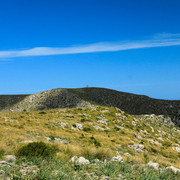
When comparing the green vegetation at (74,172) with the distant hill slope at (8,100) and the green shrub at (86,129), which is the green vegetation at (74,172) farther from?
the distant hill slope at (8,100)

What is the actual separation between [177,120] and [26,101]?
6349 centimetres

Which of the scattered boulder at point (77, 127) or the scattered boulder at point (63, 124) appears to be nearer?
the scattered boulder at point (63, 124)

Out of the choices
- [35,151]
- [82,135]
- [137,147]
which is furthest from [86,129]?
[35,151]

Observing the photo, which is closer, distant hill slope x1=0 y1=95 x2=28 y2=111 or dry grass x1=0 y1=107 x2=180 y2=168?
dry grass x1=0 y1=107 x2=180 y2=168

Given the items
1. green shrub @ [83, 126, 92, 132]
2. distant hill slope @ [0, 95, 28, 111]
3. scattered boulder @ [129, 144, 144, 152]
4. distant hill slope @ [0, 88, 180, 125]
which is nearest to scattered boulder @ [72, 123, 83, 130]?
green shrub @ [83, 126, 92, 132]

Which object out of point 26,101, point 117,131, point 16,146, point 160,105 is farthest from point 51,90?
point 16,146

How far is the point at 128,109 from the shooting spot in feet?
264

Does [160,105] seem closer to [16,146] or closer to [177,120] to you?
[177,120]

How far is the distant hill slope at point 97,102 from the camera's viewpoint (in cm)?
7494

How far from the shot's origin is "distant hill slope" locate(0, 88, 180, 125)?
74.9m

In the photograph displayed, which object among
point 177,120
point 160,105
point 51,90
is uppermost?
point 51,90

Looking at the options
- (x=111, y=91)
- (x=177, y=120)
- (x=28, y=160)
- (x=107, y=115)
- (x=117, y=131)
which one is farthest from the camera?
(x=111, y=91)

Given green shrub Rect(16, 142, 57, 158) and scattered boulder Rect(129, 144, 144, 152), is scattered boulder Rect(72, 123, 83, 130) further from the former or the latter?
green shrub Rect(16, 142, 57, 158)

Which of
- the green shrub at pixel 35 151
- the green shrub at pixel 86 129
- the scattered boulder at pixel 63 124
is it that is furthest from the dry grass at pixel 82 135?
the green shrub at pixel 35 151
